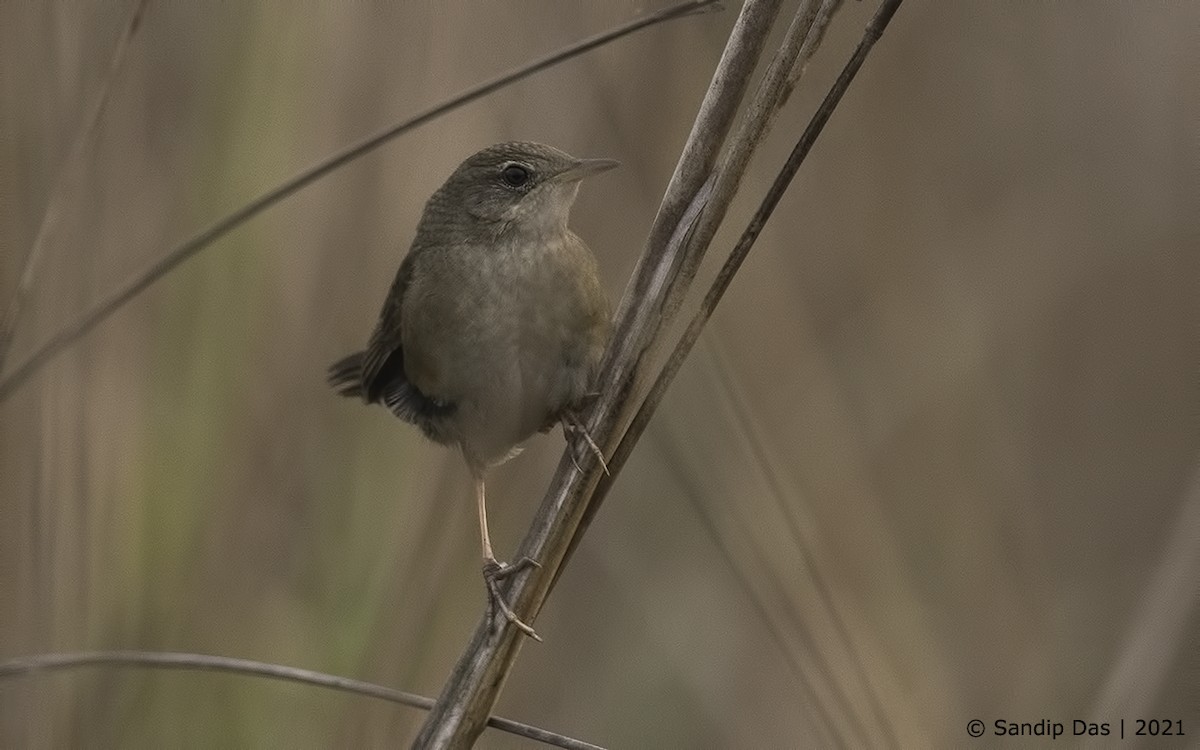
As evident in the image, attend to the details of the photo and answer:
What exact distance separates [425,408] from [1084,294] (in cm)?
182

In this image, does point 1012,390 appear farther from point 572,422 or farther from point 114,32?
point 114,32

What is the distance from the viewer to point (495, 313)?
9.37ft

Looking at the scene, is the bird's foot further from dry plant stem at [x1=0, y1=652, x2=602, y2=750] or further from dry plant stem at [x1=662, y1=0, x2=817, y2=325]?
dry plant stem at [x1=662, y1=0, x2=817, y2=325]

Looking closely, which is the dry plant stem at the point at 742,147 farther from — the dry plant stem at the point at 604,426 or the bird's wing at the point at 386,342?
the bird's wing at the point at 386,342

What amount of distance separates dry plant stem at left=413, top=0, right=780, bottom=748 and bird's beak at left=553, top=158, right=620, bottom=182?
0.70 meters

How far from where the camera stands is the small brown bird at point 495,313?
282 cm

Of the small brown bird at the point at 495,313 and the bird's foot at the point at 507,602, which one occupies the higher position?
the small brown bird at the point at 495,313

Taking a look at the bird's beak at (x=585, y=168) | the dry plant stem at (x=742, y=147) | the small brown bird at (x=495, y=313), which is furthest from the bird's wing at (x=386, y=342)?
the dry plant stem at (x=742, y=147)

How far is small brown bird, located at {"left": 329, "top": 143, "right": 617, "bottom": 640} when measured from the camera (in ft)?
9.25

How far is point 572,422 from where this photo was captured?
9.07ft

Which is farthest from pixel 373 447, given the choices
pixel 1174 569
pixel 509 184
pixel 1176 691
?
pixel 1176 691

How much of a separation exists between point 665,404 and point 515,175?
64 centimetres

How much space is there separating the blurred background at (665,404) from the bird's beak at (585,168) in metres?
0.05

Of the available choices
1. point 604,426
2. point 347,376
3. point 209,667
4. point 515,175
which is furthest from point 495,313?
point 209,667
